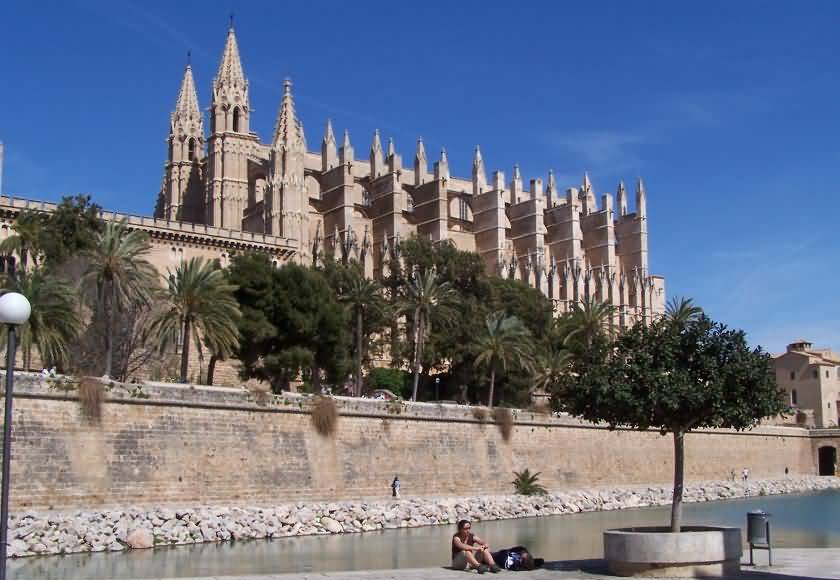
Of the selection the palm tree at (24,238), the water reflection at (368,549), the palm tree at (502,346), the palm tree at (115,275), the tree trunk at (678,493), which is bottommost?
the water reflection at (368,549)

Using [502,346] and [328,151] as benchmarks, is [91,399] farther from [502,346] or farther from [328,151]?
[328,151]

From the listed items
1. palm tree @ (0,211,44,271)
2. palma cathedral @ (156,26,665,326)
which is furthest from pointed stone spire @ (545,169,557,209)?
palm tree @ (0,211,44,271)

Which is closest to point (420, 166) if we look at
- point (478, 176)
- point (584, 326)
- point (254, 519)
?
point (478, 176)

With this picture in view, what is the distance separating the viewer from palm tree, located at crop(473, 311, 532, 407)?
136 ft

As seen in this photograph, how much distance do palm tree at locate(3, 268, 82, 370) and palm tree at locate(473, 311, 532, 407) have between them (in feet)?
52.2

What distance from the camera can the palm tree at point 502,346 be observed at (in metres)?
41.3

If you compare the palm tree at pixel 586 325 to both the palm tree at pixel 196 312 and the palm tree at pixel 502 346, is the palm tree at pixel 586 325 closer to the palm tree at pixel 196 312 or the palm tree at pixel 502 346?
the palm tree at pixel 502 346

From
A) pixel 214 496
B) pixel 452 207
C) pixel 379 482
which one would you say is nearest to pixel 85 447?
pixel 214 496

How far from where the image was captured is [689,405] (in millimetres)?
16297

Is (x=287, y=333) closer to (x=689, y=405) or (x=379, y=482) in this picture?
(x=379, y=482)

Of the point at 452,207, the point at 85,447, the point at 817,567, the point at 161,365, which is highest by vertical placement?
the point at 452,207

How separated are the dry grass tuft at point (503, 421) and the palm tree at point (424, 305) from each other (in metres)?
5.30

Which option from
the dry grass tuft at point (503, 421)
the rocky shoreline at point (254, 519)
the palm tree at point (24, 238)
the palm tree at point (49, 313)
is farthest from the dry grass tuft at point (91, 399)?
the dry grass tuft at point (503, 421)

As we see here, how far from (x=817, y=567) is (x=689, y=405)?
112 inches
